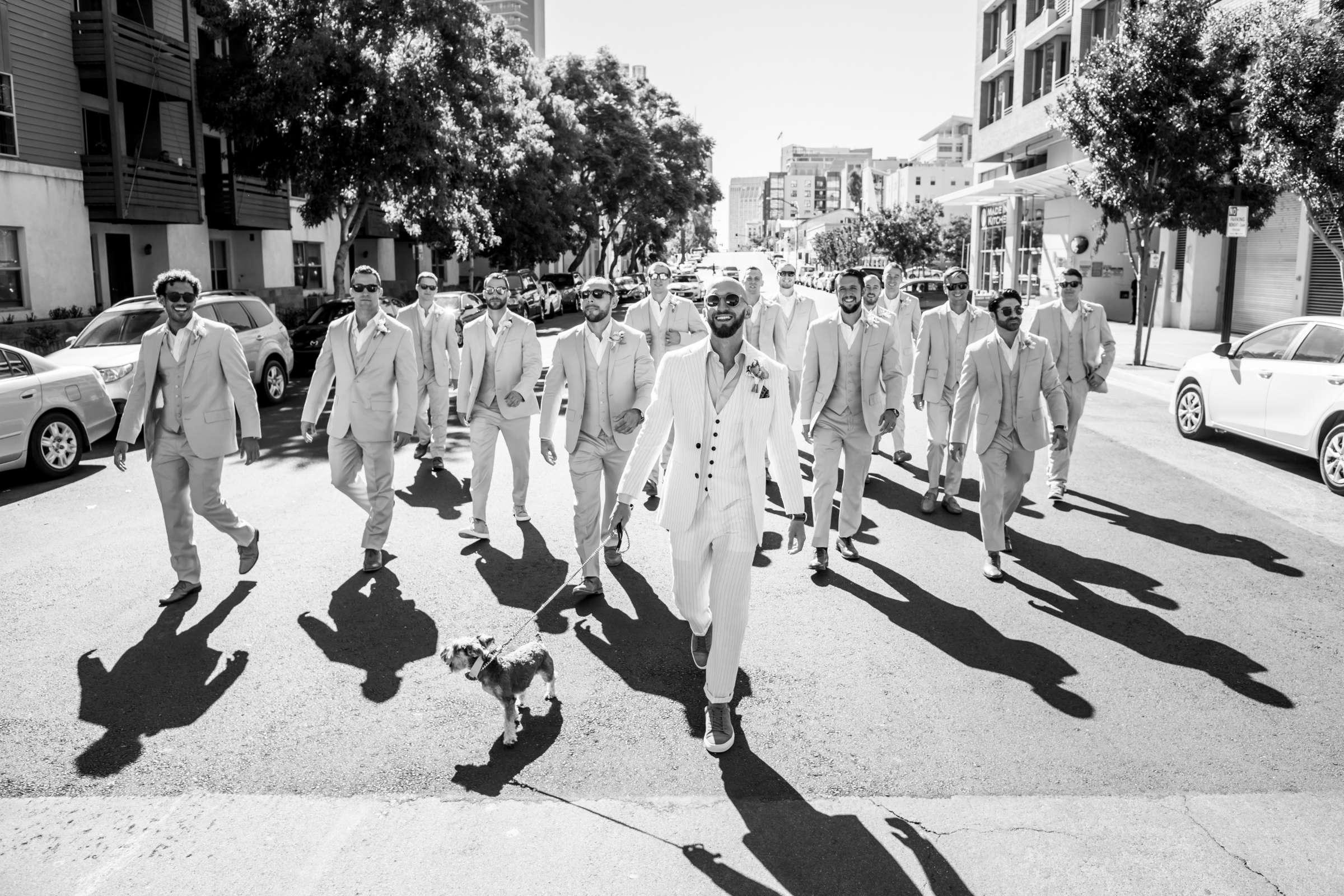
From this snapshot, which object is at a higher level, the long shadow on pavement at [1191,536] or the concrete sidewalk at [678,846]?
the long shadow on pavement at [1191,536]

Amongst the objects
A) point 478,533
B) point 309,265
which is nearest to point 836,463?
point 478,533

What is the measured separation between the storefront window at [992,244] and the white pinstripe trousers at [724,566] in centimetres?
4758

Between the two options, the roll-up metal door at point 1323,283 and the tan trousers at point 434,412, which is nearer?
the tan trousers at point 434,412

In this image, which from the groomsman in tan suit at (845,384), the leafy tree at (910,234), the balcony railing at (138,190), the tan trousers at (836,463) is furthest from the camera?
the leafy tree at (910,234)

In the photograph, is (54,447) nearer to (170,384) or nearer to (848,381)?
(170,384)

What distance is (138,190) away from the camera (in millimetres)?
24453

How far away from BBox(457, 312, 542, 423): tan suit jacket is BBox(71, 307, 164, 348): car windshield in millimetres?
7865

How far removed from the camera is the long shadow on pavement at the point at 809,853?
12.1 ft

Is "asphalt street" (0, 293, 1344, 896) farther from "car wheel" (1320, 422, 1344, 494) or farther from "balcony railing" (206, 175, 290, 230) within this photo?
"balcony railing" (206, 175, 290, 230)

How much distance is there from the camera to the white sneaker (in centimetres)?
821

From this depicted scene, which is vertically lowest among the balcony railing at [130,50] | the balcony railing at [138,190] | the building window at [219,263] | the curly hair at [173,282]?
the curly hair at [173,282]

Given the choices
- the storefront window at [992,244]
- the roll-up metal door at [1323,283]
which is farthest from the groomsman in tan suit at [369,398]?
the storefront window at [992,244]

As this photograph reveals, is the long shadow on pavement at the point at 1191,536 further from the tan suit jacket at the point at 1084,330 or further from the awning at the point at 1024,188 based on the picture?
the awning at the point at 1024,188

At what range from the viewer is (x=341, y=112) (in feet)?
76.7
